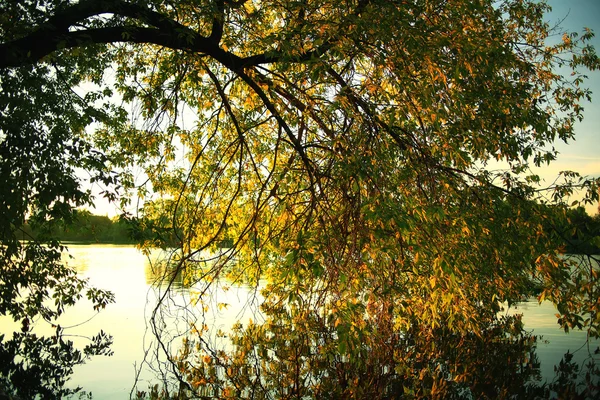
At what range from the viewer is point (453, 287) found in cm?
496

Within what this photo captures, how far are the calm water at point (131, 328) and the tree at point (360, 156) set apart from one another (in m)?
1.19

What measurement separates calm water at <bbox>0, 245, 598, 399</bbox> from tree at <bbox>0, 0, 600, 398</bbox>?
3.90ft

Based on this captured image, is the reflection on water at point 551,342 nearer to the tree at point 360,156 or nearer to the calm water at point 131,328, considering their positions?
the calm water at point 131,328

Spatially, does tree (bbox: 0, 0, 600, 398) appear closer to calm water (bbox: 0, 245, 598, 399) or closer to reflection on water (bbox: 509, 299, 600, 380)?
calm water (bbox: 0, 245, 598, 399)

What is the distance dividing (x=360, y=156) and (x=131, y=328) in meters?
10.6

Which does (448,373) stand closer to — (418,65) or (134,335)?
(418,65)

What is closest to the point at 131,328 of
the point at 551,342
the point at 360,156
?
the point at 551,342

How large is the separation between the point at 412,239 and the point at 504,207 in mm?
1793

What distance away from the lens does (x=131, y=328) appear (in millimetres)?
13523

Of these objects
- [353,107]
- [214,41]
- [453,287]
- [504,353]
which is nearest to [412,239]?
[453,287]

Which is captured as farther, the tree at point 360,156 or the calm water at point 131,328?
the calm water at point 131,328

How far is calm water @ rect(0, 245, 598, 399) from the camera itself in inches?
347

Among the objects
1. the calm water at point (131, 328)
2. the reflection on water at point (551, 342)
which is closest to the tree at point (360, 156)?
the calm water at point (131, 328)

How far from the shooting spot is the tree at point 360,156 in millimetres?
4969
